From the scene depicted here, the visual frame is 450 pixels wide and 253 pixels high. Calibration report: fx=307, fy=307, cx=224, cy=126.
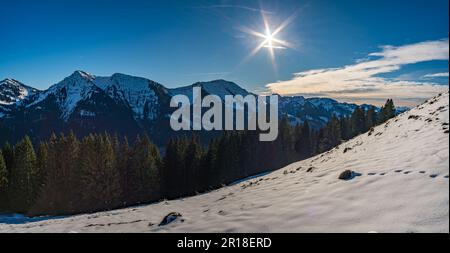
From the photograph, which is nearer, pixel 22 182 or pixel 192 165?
pixel 22 182

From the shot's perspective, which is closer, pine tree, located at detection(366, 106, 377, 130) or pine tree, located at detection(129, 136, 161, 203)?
pine tree, located at detection(129, 136, 161, 203)

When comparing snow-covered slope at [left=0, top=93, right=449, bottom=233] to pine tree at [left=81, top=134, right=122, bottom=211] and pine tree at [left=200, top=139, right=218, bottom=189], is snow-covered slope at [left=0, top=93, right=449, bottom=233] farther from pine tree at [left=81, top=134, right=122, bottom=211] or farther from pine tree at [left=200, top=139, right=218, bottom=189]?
pine tree at [left=200, top=139, right=218, bottom=189]

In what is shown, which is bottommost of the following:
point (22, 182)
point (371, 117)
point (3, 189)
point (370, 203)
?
point (3, 189)

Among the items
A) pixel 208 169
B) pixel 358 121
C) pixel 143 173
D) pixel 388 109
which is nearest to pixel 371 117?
pixel 358 121

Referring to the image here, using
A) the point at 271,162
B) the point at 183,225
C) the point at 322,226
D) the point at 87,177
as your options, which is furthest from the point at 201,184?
the point at 322,226

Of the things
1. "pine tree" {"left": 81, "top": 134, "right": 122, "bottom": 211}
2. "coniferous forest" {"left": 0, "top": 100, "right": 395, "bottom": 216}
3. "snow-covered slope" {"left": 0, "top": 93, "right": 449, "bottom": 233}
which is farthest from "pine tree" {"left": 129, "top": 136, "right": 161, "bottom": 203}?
"snow-covered slope" {"left": 0, "top": 93, "right": 449, "bottom": 233}

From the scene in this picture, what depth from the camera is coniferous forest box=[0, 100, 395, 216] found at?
46.6 metres

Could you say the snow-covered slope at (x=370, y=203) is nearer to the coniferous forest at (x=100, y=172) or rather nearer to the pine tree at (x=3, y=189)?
the coniferous forest at (x=100, y=172)

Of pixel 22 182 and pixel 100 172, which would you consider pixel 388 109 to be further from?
pixel 22 182

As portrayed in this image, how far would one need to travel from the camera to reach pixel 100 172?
48000mm

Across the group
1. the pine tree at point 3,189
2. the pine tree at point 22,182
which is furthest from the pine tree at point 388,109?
the pine tree at point 3,189

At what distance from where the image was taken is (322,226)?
24.5 ft
